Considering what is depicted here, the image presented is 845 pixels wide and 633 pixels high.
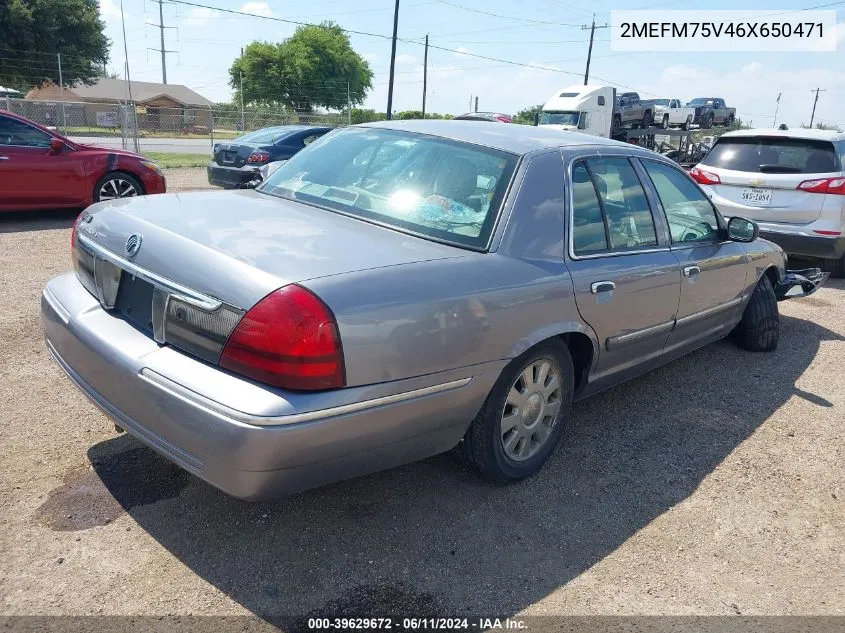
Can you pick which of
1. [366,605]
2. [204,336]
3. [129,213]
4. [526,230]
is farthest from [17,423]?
[526,230]

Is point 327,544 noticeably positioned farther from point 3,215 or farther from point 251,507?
point 3,215

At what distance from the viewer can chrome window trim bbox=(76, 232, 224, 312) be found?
2363mm

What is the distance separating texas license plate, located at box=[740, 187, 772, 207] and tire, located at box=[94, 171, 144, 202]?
297 inches

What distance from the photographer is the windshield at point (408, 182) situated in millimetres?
3008

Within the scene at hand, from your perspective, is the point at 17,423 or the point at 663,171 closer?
the point at 17,423

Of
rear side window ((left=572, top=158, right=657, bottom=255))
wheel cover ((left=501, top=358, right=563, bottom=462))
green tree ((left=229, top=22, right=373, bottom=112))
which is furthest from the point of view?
green tree ((left=229, top=22, right=373, bottom=112))

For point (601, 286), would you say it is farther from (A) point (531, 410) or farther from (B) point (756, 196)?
(B) point (756, 196)

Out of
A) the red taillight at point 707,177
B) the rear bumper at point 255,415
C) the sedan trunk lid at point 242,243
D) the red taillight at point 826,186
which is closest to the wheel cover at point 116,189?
the sedan trunk lid at point 242,243

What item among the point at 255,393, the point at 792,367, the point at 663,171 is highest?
the point at 663,171

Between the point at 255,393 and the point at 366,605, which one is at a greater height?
the point at 255,393

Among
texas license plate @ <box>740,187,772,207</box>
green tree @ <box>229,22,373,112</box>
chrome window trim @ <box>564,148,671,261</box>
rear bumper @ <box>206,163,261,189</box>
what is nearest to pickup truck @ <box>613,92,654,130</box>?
rear bumper @ <box>206,163,261,189</box>

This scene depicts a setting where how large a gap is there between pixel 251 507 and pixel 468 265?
135 centimetres

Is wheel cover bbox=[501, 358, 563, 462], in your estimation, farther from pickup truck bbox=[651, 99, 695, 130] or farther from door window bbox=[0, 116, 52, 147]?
pickup truck bbox=[651, 99, 695, 130]

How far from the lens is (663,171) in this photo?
4.18 meters
